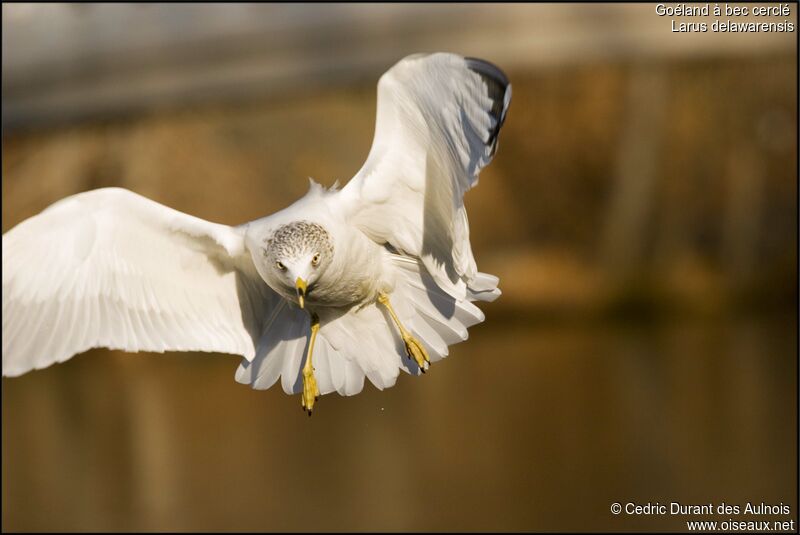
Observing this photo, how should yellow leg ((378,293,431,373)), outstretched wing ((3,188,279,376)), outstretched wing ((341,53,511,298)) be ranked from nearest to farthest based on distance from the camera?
1. outstretched wing ((341,53,511,298))
2. outstretched wing ((3,188,279,376))
3. yellow leg ((378,293,431,373))

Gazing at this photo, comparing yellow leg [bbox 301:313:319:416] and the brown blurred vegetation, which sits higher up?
yellow leg [bbox 301:313:319:416]

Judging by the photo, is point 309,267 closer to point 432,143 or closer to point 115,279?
point 432,143

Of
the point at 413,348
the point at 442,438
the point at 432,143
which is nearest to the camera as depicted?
the point at 432,143

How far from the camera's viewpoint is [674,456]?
30.5 feet

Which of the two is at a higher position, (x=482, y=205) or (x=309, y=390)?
(x=309, y=390)

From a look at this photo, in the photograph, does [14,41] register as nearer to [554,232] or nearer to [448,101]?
[554,232]

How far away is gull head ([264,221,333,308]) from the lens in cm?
429

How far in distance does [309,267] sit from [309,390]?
0.69m

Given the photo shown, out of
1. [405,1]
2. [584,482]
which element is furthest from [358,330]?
[405,1]

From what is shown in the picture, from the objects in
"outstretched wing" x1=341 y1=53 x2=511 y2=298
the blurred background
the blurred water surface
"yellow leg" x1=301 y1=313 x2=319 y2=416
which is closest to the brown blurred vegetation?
the blurred background

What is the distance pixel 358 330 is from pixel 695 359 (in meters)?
7.05

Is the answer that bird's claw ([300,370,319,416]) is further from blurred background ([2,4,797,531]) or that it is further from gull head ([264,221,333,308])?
blurred background ([2,4,797,531])

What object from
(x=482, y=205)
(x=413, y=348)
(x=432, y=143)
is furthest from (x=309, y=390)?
(x=482, y=205)

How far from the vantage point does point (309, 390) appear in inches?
191
